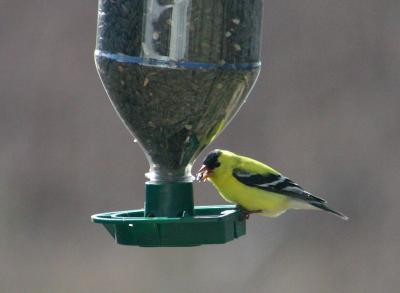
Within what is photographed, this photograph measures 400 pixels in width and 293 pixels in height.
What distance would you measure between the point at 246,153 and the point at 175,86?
6.93 m

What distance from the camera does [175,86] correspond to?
16.3ft

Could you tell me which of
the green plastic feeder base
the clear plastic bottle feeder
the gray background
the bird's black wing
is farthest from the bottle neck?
the gray background

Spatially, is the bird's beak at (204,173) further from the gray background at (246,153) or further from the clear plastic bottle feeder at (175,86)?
the gray background at (246,153)

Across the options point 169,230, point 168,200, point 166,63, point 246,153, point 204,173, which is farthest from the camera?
point 246,153

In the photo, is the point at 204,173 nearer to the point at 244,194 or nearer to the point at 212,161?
the point at 212,161

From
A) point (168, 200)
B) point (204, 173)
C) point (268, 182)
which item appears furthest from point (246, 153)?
point (168, 200)

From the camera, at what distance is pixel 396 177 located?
1231 cm

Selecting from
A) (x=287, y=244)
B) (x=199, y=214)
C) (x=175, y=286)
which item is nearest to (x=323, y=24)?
(x=287, y=244)

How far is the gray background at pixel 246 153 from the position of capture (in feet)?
36.9

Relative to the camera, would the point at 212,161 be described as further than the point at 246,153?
No

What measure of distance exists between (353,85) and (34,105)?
10.8 ft

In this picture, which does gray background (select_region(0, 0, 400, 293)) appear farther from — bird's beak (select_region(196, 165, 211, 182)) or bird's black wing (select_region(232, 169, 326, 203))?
bird's beak (select_region(196, 165, 211, 182))

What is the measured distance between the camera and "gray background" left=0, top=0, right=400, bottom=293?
1126cm

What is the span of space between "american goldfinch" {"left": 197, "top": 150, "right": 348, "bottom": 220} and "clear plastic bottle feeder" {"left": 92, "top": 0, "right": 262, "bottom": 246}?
1.68 ft
